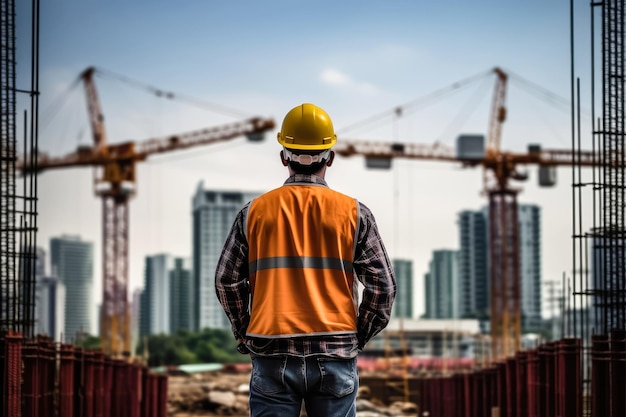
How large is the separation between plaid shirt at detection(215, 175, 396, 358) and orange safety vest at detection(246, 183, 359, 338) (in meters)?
0.04

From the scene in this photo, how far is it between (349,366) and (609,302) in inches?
508

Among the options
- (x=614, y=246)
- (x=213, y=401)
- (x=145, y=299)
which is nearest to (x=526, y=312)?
(x=145, y=299)

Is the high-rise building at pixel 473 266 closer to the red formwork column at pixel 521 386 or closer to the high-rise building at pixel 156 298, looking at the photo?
the high-rise building at pixel 156 298

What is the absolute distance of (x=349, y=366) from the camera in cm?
477

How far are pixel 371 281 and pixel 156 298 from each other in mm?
175723

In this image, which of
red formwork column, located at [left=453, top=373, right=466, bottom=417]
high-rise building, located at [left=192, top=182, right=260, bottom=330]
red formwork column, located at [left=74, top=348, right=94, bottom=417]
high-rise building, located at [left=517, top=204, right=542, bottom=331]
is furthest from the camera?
high-rise building, located at [left=192, top=182, right=260, bottom=330]

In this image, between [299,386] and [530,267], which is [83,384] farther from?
[530,267]

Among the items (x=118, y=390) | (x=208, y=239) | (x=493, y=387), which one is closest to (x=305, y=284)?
(x=493, y=387)

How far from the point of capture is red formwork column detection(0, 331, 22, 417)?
15.5 metres

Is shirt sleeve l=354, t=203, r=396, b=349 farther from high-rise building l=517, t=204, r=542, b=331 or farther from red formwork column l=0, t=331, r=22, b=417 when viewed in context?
high-rise building l=517, t=204, r=542, b=331

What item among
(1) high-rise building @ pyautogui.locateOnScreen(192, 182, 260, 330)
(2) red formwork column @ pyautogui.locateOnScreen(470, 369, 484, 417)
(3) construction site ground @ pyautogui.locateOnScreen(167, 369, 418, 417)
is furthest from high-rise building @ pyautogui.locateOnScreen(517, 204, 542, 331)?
(2) red formwork column @ pyautogui.locateOnScreen(470, 369, 484, 417)

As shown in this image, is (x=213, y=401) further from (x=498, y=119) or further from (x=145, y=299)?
(x=145, y=299)

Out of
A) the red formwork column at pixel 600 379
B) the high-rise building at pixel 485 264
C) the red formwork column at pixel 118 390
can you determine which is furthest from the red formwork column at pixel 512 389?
the high-rise building at pixel 485 264

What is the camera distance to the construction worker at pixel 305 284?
471 cm
